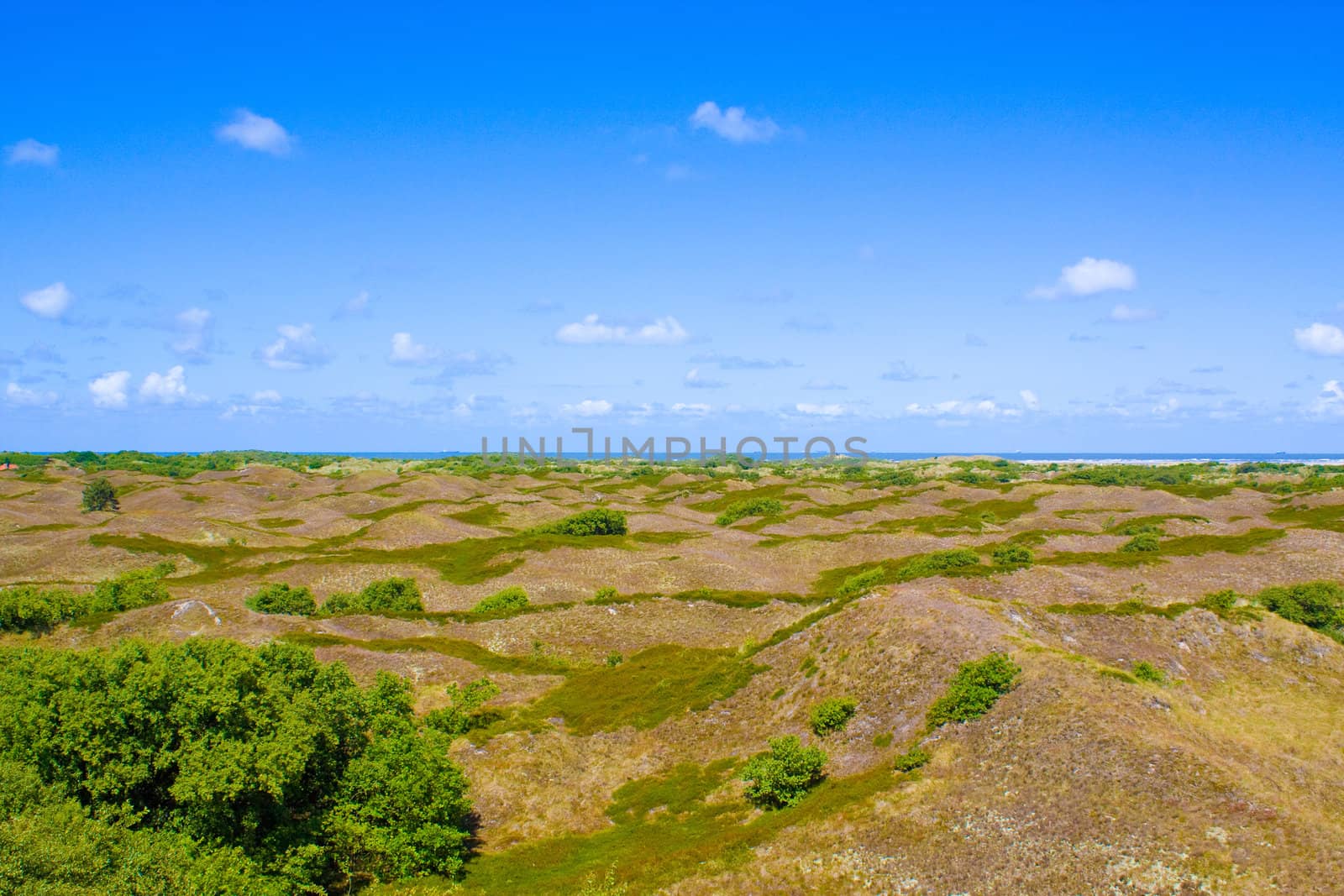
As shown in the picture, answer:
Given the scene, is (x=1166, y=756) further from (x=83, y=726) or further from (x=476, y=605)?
(x=476, y=605)

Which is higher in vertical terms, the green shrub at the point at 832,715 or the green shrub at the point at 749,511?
the green shrub at the point at 749,511

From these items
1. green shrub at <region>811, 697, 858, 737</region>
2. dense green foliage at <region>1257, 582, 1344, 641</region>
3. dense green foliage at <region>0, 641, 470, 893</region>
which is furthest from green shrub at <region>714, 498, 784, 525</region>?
dense green foliage at <region>0, 641, 470, 893</region>

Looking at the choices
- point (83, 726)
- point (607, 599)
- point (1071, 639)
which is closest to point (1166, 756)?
point (1071, 639)

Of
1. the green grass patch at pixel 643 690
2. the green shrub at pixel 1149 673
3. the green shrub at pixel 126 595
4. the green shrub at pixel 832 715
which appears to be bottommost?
the green grass patch at pixel 643 690

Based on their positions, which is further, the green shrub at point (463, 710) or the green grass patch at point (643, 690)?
the green grass patch at point (643, 690)

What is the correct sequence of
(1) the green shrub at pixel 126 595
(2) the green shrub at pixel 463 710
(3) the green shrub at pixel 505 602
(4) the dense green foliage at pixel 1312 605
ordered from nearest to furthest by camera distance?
(2) the green shrub at pixel 463 710, (4) the dense green foliage at pixel 1312 605, (1) the green shrub at pixel 126 595, (3) the green shrub at pixel 505 602

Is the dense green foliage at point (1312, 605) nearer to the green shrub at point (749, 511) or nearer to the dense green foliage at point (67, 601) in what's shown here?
the dense green foliage at point (67, 601)

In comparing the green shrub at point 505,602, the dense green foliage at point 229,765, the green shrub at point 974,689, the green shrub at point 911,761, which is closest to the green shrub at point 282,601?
the green shrub at point 505,602

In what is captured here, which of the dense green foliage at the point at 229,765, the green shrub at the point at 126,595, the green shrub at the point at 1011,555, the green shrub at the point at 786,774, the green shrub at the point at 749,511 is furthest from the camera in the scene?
the green shrub at the point at 749,511
